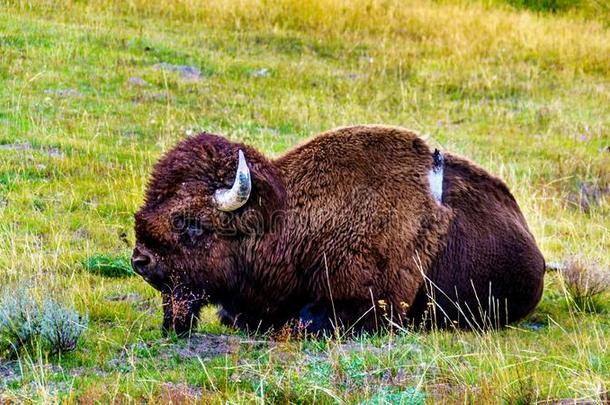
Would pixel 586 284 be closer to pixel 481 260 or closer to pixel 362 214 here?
pixel 481 260

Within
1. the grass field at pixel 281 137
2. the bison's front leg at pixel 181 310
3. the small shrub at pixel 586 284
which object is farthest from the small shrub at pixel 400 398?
the small shrub at pixel 586 284

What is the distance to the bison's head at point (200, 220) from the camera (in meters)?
6.29

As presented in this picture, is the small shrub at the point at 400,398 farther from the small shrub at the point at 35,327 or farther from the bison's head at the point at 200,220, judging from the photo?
the small shrub at the point at 35,327

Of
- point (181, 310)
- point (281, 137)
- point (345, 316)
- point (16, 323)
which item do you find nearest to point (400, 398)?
point (345, 316)

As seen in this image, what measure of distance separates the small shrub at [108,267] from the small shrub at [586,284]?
3.56 m

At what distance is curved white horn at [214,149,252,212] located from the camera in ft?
20.5

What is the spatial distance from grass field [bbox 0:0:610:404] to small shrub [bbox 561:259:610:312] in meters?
0.05

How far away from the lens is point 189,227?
640 cm

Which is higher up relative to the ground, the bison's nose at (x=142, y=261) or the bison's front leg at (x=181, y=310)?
the bison's nose at (x=142, y=261)

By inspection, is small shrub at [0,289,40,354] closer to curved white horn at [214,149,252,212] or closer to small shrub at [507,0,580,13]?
curved white horn at [214,149,252,212]

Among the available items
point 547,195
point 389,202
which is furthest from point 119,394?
point 547,195

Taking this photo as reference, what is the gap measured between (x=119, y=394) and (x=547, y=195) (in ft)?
28.2

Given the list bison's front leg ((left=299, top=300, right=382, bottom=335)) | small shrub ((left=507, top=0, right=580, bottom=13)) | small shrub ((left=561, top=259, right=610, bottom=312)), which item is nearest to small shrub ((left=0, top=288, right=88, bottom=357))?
bison's front leg ((left=299, top=300, right=382, bottom=335))

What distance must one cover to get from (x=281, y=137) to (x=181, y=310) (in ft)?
25.4
